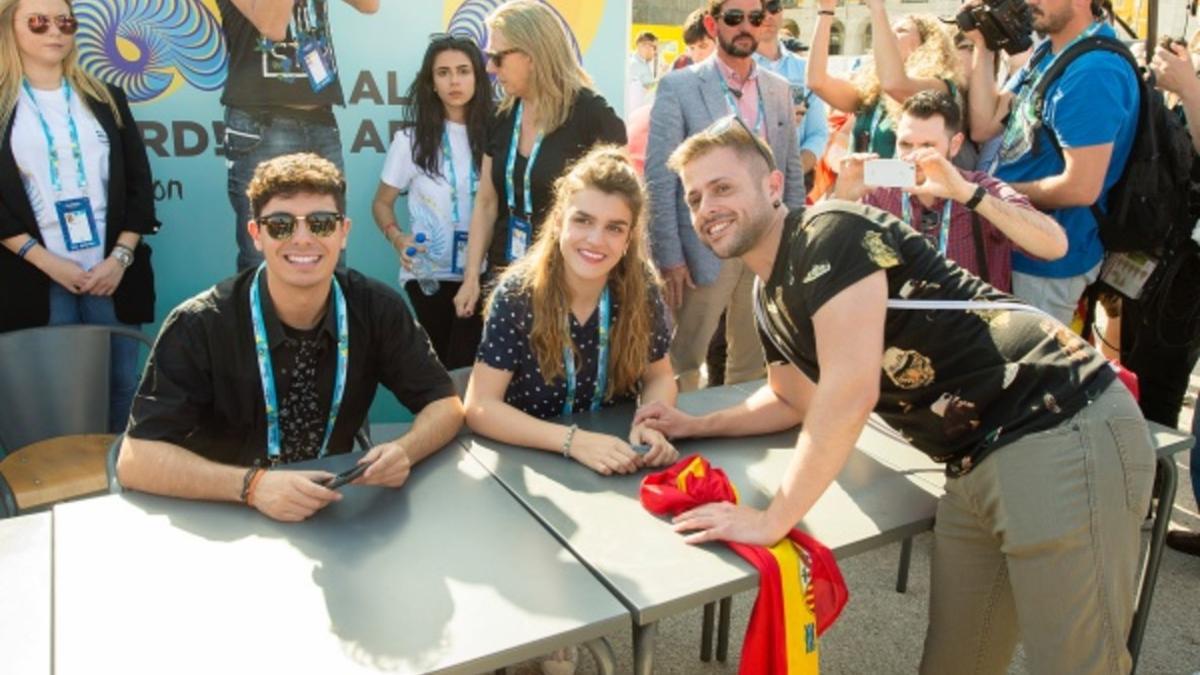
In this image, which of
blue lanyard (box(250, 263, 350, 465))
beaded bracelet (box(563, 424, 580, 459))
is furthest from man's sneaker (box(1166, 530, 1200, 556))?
blue lanyard (box(250, 263, 350, 465))

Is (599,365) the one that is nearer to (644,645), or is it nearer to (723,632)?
(723,632)

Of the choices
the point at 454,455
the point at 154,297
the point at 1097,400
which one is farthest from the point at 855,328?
the point at 154,297

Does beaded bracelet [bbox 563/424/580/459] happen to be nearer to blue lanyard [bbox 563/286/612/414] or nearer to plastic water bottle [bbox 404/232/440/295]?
blue lanyard [bbox 563/286/612/414]

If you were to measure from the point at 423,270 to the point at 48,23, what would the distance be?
5.14ft

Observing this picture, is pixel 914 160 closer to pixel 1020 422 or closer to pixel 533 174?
pixel 1020 422

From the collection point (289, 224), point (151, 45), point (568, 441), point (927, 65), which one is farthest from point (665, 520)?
point (151, 45)

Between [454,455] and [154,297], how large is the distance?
6.29 ft

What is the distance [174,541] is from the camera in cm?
170

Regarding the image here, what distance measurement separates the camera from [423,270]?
146 inches

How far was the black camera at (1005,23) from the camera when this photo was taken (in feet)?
9.96

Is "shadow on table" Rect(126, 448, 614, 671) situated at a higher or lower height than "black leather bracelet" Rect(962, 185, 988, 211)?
lower

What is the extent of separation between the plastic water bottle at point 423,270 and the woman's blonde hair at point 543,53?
2.51 feet

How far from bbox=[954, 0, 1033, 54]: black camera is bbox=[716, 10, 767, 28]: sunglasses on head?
2.71 feet

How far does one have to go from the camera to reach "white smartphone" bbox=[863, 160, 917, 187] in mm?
2418
